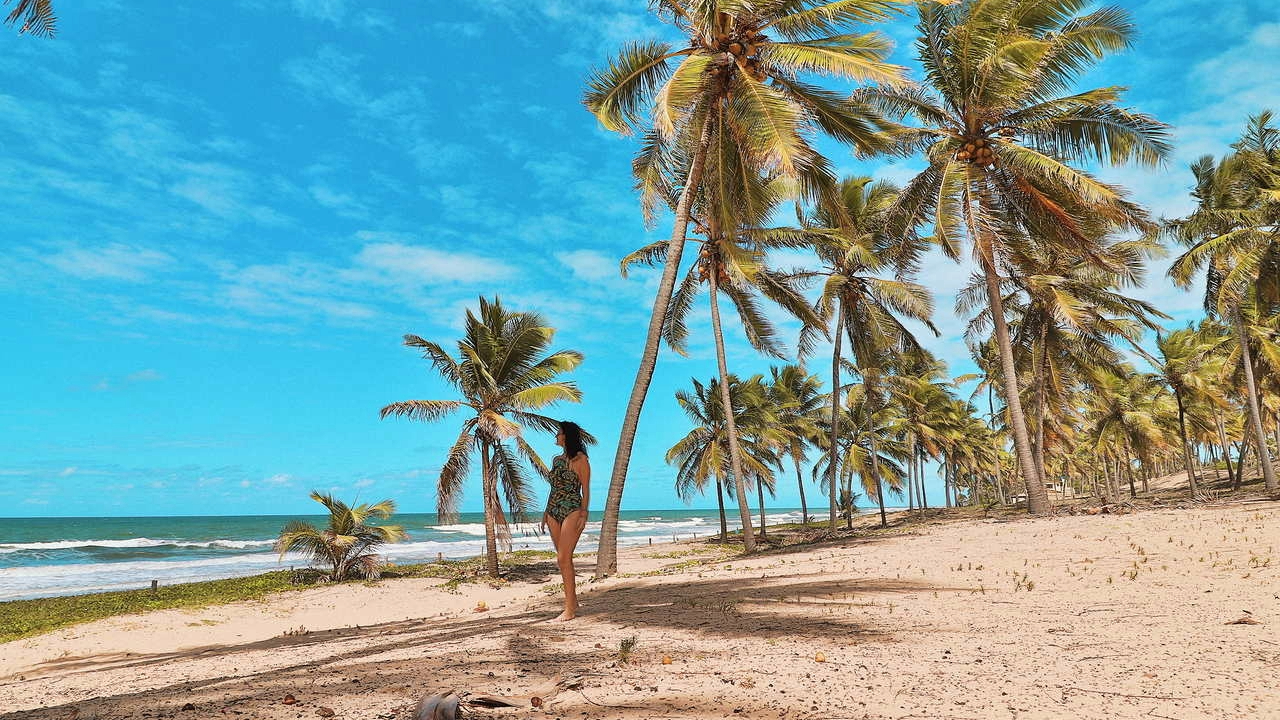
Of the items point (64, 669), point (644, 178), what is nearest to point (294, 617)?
point (64, 669)

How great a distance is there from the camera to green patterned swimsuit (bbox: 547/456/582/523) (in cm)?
648

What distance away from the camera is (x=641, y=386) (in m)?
12.0

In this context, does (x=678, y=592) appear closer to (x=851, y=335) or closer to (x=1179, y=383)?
(x=851, y=335)

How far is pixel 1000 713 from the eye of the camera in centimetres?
329

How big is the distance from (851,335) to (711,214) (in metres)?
10.6

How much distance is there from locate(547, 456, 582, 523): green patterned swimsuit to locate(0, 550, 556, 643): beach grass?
14250 mm

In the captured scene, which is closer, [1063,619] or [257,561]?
[1063,619]

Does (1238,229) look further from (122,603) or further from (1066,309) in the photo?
(122,603)

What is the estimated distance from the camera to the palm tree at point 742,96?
10.8m

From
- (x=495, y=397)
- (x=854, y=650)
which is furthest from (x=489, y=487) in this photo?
A: (x=854, y=650)

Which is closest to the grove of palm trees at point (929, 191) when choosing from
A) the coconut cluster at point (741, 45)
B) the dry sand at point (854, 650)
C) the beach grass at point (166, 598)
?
the coconut cluster at point (741, 45)

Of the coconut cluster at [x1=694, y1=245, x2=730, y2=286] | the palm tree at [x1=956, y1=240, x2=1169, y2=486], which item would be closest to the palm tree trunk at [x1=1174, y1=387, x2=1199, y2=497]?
the palm tree at [x1=956, y1=240, x2=1169, y2=486]

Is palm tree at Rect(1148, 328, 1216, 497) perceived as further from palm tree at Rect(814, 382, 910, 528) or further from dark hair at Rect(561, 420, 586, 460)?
dark hair at Rect(561, 420, 586, 460)

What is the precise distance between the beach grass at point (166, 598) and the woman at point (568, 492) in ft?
46.6
